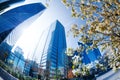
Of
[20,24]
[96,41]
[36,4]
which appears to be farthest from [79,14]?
[36,4]

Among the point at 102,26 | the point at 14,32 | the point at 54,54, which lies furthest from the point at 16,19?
the point at 102,26

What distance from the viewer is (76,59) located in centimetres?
1230

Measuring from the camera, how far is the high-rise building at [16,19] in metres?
123

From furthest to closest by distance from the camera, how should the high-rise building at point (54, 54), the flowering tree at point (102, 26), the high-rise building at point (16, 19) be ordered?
the high-rise building at point (54, 54) → the high-rise building at point (16, 19) → the flowering tree at point (102, 26)

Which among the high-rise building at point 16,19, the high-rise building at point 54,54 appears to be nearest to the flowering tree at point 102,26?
the high-rise building at point 16,19

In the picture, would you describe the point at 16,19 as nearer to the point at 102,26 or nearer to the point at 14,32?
the point at 14,32

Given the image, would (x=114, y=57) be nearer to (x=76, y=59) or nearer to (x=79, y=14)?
(x=76, y=59)

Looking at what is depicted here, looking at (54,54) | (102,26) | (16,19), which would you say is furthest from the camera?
(54,54)

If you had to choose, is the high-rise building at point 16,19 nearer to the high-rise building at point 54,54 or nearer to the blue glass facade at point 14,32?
the blue glass facade at point 14,32

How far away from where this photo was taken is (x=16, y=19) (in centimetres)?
13412

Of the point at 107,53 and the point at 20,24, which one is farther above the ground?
the point at 20,24

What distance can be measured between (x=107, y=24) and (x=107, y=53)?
283 cm

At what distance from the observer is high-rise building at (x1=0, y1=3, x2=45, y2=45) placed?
403ft

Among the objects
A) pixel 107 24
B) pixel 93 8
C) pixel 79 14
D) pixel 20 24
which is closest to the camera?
pixel 107 24
